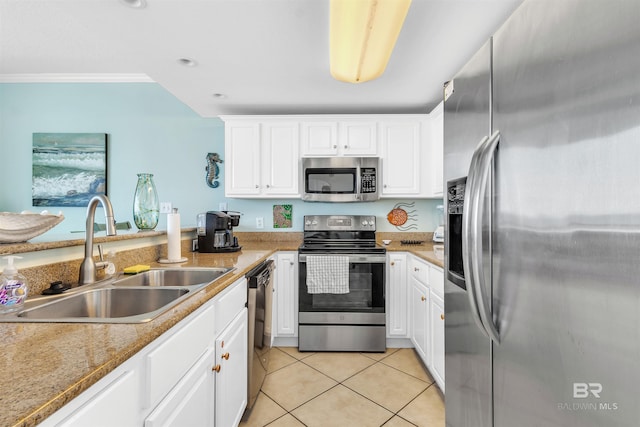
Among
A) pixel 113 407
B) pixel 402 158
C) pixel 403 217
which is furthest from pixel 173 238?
pixel 403 217

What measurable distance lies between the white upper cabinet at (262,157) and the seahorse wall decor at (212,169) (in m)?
0.37

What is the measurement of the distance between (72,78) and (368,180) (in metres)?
3.33

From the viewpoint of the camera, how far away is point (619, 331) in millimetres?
476

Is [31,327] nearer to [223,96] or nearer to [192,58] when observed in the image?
[192,58]

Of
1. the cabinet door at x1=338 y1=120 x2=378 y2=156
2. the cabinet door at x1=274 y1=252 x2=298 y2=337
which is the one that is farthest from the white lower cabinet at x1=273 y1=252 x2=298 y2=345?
the cabinet door at x1=338 y1=120 x2=378 y2=156

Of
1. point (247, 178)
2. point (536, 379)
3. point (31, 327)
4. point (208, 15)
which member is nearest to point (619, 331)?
point (536, 379)

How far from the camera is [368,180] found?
2.88 meters

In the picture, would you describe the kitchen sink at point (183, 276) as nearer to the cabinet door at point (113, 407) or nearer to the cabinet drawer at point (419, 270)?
the cabinet door at point (113, 407)

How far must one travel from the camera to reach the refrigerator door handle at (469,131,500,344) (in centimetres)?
78

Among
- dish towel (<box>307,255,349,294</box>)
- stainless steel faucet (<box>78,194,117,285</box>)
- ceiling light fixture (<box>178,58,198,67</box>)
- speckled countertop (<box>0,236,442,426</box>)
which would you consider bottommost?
dish towel (<box>307,255,349,294</box>)

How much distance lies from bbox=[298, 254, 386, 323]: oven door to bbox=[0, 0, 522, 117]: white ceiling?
1.47 m

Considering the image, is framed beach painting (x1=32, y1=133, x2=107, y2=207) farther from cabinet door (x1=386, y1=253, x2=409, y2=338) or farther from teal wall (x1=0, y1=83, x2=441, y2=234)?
cabinet door (x1=386, y1=253, x2=409, y2=338)

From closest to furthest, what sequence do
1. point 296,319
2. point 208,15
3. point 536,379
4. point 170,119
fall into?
1. point 536,379
2. point 208,15
3. point 296,319
4. point 170,119

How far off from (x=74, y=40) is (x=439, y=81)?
3.02 metres
